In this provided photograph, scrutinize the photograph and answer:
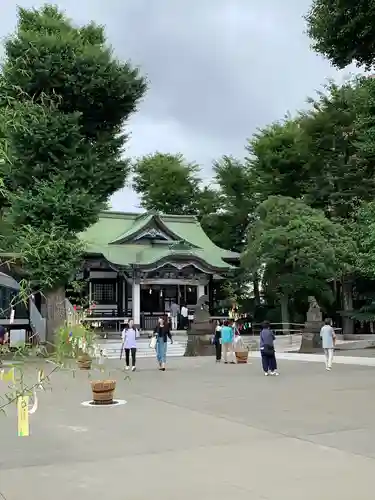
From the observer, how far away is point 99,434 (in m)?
8.14

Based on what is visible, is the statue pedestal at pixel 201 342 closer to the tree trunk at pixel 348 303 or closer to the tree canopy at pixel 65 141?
the tree canopy at pixel 65 141

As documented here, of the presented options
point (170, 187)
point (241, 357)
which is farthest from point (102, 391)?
point (170, 187)

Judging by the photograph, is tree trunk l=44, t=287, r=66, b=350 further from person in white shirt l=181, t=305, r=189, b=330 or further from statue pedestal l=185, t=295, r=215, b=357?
person in white shirt l=181, t=305, r=189, b=330

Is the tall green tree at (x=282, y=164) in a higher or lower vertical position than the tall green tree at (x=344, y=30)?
higher

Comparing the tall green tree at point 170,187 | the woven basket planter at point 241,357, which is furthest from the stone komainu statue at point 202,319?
the tall green tree at point 170,187

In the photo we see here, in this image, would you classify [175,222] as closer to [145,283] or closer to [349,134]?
[145,283]

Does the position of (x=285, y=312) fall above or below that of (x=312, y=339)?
above

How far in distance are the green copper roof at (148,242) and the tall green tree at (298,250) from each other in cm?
369

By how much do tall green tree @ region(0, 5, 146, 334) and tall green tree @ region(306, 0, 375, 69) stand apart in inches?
440

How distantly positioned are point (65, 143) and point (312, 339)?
13.8 m

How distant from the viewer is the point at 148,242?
3712cm

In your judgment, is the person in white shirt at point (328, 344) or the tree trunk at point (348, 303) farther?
the tree trunk at point (348, 303)

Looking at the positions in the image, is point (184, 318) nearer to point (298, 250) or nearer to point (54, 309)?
point (298, 250)

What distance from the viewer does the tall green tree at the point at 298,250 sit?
30516 mm
